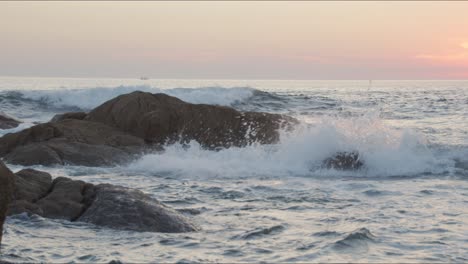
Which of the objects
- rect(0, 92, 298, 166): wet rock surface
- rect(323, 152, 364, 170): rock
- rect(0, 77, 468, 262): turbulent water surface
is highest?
rect(0, 92, 298, 166): wet rock surface

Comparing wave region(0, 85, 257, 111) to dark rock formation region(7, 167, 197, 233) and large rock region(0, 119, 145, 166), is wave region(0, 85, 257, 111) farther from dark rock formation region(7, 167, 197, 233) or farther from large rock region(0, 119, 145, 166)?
dark rock formation region(7, 167, 197, 233)

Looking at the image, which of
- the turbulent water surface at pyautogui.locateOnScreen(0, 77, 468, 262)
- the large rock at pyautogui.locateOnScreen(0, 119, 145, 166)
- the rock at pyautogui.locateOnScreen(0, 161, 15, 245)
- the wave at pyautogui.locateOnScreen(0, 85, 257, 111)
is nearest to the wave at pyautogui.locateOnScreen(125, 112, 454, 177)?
the turbulent water surface at pyautogui.locateOnScreen(0, 77, 468, 262)

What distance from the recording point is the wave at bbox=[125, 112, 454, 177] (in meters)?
11.9

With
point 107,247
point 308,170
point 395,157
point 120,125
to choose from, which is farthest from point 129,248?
point 120,125

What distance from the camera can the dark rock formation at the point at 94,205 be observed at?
270 inches

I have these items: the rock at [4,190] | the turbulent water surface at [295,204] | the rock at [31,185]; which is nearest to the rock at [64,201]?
the rock at [31,185]

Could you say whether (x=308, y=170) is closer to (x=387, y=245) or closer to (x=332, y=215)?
(x=332, y=215)

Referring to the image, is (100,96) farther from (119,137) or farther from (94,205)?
(94,205)

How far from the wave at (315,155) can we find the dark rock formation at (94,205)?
398cm

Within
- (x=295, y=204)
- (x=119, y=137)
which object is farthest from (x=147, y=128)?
(x=295, y=204)

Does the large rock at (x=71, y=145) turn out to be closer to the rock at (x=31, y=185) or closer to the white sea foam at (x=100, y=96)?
the rock at (x=31, y=185)

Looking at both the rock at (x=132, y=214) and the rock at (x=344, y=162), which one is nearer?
the rock at (x=132, y=214)

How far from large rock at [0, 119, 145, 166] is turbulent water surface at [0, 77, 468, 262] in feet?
1.81

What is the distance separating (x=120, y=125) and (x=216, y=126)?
2300 mm
